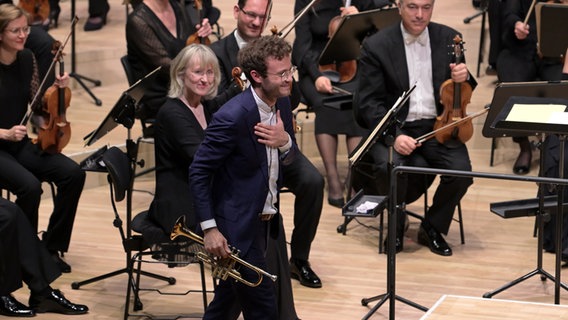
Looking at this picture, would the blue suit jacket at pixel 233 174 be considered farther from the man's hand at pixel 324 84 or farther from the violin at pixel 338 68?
the violin at pixel 338 68

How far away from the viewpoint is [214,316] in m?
4.15

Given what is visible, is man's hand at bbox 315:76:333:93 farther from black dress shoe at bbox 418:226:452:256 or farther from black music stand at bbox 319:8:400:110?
black dress shoe at bbox 418:226:452:256

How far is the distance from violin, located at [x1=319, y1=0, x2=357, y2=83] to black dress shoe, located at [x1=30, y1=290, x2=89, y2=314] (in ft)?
7.41

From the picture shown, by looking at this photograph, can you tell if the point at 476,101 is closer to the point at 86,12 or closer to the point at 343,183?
the point at 343,183

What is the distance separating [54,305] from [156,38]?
1.75 meters

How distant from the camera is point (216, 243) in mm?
3916

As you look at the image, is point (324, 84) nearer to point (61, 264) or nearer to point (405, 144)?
point (405, 144)

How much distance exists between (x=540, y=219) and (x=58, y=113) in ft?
7.56

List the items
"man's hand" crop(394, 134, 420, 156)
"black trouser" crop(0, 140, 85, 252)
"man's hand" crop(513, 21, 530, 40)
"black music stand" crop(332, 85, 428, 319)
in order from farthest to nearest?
"man's hand" crop(513, 21, 530, 40), "man's hand" crop(394, 134, 420, 156), "black trouser" crop(0, 140, 85, 252), "black music stand" crop(332, 85, 428, 319)

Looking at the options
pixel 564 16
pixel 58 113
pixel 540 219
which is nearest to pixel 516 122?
pixel 540 219

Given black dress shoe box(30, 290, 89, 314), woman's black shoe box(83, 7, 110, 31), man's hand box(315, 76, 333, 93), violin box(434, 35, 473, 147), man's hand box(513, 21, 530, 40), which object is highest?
violin box(434, 35, 473, 147)

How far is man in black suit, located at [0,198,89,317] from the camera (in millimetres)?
4879

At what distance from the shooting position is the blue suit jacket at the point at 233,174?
3.93 metres

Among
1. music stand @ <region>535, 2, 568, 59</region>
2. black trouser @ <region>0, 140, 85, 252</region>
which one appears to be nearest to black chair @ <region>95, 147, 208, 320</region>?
black trouser @ <region>0, 140, 85, 252</region>
